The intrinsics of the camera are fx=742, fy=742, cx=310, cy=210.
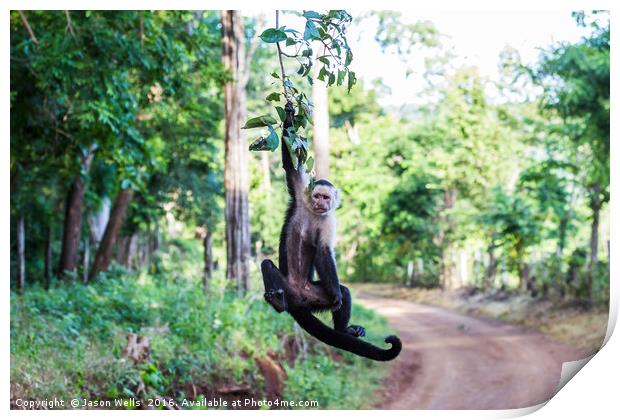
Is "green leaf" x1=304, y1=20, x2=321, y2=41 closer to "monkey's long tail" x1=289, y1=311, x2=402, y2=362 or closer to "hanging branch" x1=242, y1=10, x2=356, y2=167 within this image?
"hanging branch" x1=242, y1=10, x2=356, y2=167

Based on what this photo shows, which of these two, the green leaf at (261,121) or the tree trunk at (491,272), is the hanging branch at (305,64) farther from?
the tree trunk at (491,272)

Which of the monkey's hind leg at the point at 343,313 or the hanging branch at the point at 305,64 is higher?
the hanging branch at the point at 305,64

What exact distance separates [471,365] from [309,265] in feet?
24.4

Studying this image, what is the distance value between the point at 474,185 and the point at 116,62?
361 inches

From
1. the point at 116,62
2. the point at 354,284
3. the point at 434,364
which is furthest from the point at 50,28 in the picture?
the point at 354,284

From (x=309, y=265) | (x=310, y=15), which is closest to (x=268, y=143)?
(x=310, y=15)

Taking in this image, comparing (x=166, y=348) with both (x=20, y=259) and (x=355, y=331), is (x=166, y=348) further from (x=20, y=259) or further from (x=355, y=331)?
(x=20, y=259)

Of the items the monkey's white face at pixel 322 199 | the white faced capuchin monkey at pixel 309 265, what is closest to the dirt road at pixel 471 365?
the white faced capuchin monkey at pixel 309 265

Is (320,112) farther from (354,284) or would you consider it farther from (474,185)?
(354,284)

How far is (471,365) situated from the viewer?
996 cm

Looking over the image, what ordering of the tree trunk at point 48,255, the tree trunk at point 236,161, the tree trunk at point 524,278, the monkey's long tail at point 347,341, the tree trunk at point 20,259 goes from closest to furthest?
the monkey's long tail at point 347,341 → the tree trunk at point 236,161 → the tree trunk at point 20,259 → the tree trunk at point 48,255 → the tree trunk at point 524,278

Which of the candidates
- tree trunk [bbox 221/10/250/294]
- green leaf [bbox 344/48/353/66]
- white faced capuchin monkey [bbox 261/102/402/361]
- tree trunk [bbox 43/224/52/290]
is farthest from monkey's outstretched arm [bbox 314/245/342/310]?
tree trunk [bbox 43/224/52/290]

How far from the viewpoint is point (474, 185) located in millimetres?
14586

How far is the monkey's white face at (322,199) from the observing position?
2948 mm
